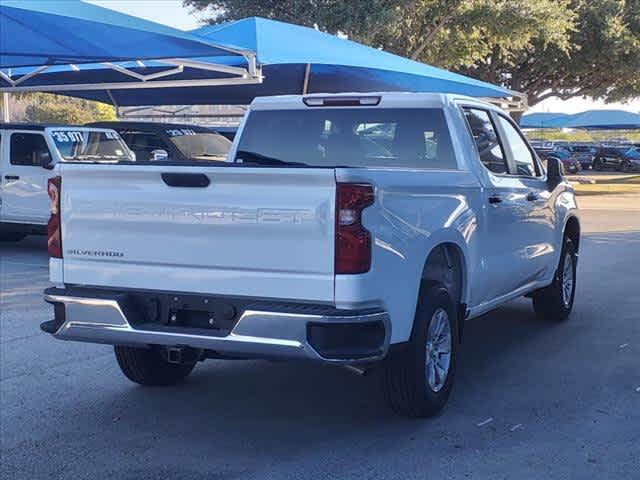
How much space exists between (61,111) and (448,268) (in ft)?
140

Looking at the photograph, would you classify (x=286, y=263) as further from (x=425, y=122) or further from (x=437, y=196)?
(x=425, y=122)

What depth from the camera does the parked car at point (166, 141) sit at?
1525 cm

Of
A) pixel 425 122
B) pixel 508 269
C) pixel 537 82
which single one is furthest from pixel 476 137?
pixel 537 82

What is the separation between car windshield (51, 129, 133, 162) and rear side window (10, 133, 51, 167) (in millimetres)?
249

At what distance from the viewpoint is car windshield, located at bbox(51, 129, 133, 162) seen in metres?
13.4

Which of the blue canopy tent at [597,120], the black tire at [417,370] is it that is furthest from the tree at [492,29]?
the blue canopy tent at [597,120]

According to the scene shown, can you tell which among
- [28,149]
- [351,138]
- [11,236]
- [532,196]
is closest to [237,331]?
[351,138]

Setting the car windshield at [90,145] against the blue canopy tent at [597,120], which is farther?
the blue canopy tent at [597,120]

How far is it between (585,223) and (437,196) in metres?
14.5

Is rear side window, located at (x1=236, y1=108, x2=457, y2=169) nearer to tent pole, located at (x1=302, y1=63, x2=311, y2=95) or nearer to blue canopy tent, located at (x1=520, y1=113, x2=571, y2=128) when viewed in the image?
tent pole, located at (x1=302, y1=63, x2=311, y2=95)

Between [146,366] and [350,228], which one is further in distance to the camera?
[146,366]

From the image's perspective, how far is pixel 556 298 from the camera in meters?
8.40

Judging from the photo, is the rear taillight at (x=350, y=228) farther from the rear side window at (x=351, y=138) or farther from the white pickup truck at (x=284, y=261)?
the rear side window at (x=351, y=138)

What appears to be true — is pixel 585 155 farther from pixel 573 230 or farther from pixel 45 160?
pixel 573 230
